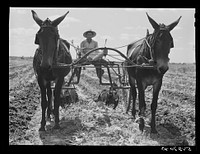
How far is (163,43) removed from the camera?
6.58m

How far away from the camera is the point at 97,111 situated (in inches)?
357

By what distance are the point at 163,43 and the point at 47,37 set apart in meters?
2.55

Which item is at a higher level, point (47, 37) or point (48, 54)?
point (47, 37)

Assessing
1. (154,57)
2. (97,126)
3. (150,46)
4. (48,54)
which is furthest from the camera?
(97,126)

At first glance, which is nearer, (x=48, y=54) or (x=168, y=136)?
(x=48, y=54)

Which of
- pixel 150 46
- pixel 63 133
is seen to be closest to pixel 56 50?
pixel 63 133

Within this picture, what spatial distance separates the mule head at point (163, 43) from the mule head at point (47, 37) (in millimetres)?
2105

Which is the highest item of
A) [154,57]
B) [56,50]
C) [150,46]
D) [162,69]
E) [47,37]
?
[47,37]

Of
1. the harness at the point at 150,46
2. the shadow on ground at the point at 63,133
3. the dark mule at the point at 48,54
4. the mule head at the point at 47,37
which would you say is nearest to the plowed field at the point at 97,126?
the shadow on ground at the point at 63,133

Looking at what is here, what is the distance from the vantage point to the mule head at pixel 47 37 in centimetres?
644

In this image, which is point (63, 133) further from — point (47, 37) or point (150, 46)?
point (150, 46)

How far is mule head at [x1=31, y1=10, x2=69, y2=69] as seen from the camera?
6.44m

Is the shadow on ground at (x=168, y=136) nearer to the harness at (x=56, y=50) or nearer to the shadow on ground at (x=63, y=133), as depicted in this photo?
the shadow on ground at (x=63, y=133)

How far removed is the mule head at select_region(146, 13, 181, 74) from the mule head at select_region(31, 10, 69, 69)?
6.91 feet
